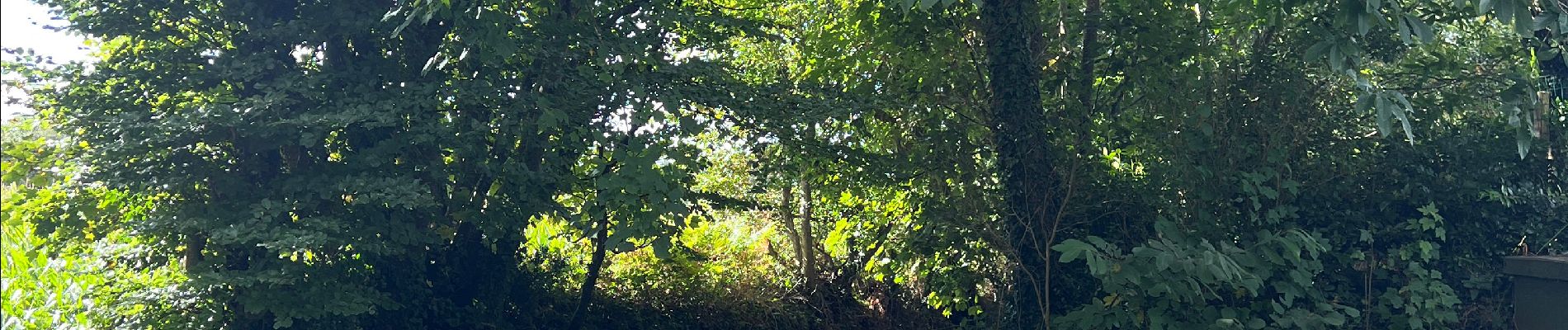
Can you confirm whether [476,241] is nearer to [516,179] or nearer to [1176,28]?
[516,179]

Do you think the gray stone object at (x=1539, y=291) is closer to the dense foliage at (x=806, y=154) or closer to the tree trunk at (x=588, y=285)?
the dense foliage at (x=806, y=154)

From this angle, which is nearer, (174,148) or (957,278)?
(174,148)

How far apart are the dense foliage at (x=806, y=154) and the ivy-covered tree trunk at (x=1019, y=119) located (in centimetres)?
2

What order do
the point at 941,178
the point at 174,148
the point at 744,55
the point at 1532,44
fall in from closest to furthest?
the point at 174,148 < the point at 1532,44 < the point at 941,178 < the point at 744,55

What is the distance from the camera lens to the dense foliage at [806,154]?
4.77m

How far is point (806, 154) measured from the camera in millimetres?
5809

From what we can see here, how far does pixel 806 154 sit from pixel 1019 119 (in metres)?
1.07

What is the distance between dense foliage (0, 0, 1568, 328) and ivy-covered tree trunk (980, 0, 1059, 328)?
2cm

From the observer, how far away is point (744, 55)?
6512 millimetres

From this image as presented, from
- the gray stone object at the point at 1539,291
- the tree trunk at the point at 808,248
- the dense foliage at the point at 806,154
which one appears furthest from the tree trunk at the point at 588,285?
the gray stone object at the point at 1539,291

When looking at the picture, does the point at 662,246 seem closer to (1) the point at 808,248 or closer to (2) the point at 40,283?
(1) the point at 808,248

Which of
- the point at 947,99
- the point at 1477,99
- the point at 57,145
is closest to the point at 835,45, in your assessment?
the point at 947,99

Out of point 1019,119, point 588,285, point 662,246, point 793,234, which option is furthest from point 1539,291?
point 588,285

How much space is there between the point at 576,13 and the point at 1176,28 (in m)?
2.85
